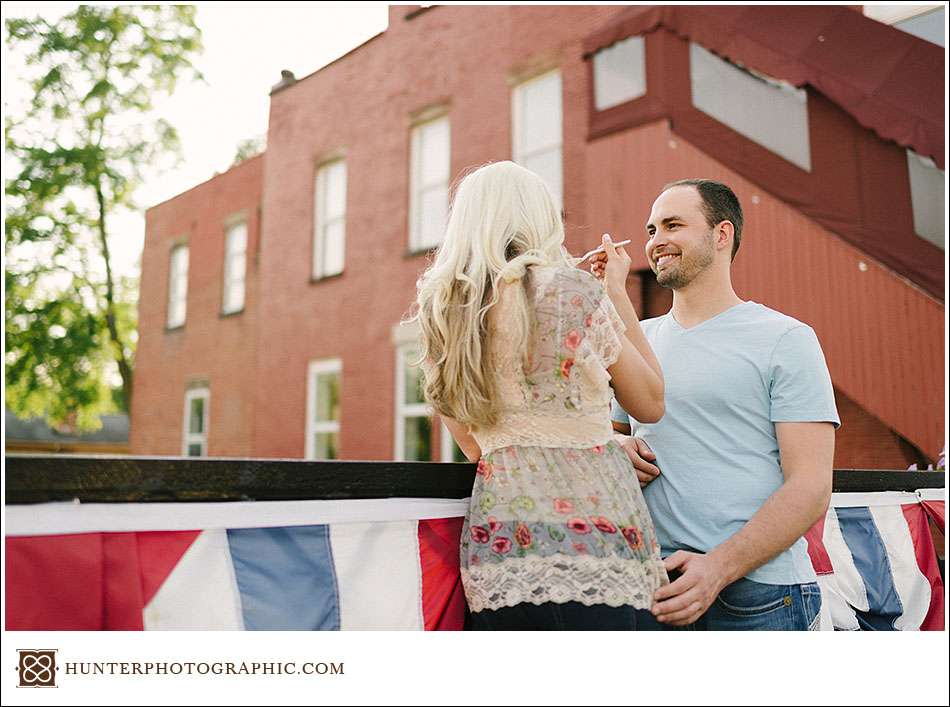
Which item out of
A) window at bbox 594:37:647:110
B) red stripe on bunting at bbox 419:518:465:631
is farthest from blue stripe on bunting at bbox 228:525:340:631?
window at bbox 594:37:647:110

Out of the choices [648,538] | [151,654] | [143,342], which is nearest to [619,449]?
[648,538]

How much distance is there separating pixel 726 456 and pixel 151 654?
1031 mm

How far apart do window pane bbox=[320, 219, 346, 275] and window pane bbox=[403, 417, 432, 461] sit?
2257 mm

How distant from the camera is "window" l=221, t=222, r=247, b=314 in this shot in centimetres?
1121

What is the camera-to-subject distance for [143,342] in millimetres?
12445

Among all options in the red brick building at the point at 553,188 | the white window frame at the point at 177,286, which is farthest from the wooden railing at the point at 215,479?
the white window frame at the point at 177,286

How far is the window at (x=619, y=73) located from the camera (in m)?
6.14

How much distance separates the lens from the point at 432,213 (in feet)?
28.3

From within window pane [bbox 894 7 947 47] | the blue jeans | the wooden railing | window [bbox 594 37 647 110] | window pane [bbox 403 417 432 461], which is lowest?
the blue jeans

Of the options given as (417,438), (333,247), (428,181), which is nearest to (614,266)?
(417,438)

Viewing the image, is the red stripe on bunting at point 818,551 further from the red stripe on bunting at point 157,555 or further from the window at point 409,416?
the window at point 409,416

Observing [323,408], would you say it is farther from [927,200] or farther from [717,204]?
[717,204]

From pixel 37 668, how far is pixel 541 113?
6868mm

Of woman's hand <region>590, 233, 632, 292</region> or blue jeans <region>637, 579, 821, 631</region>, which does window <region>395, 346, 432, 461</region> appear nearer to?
blue jeans <region>637, 579, 821, 631</region>
